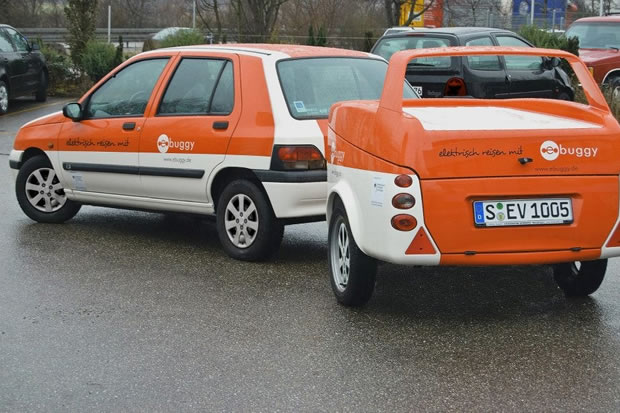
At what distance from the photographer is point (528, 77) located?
16422 mm

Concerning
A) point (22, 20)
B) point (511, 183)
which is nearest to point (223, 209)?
point (511, 183)

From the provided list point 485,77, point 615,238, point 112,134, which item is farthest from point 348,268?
point 485,77

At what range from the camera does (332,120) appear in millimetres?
7320

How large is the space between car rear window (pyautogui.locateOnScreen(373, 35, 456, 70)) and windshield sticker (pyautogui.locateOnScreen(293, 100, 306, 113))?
7.50 metres

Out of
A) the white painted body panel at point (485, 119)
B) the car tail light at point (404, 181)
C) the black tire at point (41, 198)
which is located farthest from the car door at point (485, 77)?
the car tail light at point (404, 181)

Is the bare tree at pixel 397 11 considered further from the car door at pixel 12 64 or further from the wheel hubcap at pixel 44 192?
the wheel hubcap at pixel 44 192

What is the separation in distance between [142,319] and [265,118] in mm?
2163

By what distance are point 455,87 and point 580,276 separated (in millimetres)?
8782

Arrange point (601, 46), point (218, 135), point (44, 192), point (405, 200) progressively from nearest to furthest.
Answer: point (405, 200) → point (218, 135) → point (44, 192) → point (601, 46)

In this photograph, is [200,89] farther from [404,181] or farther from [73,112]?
[404,181]

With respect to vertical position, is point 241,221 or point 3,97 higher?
point 241,221

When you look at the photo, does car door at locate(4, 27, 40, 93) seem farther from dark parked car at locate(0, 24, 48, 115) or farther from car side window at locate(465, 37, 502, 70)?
car side window at locate(465, 37, 502, 70)

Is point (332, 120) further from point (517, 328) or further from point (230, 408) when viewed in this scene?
point (230, 408)

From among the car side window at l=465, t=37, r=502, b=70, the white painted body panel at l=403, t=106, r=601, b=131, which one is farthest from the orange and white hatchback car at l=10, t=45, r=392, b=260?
the car side window at l=465, t=37, r=502, b=70
